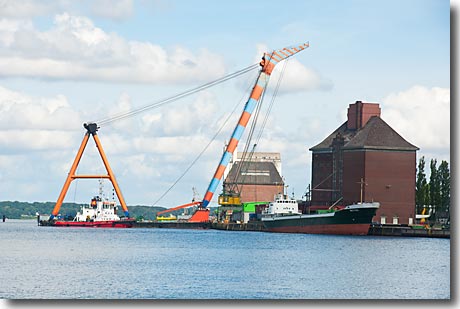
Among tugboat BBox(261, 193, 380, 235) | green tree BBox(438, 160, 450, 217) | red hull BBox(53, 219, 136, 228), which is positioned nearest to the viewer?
tugboat BBox(261, 193, 380, 235)

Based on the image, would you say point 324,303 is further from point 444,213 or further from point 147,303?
point 444,213

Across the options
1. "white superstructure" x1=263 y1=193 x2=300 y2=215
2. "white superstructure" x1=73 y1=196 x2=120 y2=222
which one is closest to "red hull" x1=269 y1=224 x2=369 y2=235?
"white superstructure" x1=263 y1=193 x2=300 y2=215

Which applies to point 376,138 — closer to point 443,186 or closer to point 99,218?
point 443,186

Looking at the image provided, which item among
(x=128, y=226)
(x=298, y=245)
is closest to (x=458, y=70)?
(x=298, y=245)

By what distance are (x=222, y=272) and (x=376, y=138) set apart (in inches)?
1827

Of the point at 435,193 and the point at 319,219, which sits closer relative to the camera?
the point at 319,219

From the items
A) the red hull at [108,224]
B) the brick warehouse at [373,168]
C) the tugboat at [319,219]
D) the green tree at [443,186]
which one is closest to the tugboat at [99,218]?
the red hull at [108,224]

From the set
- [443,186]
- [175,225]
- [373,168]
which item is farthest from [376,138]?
[175,225]

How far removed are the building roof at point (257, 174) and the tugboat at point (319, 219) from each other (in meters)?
33.9

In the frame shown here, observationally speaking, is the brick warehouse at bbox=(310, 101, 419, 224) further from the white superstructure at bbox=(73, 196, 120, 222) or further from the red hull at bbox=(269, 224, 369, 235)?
the white superstructure at bbox=(73, 196, 120, 222)

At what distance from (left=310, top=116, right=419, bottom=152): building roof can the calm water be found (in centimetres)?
2705

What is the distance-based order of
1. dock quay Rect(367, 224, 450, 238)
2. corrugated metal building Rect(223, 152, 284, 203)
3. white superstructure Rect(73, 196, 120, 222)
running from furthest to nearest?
corrugated metal building Rect(223, 152, 284, 203)
white superstructure Rect(73, 196, 120, 222)
dock quay Rect(367, 224, 450, 238)

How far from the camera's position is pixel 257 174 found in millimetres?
118125

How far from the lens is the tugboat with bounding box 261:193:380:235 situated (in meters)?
66.9
